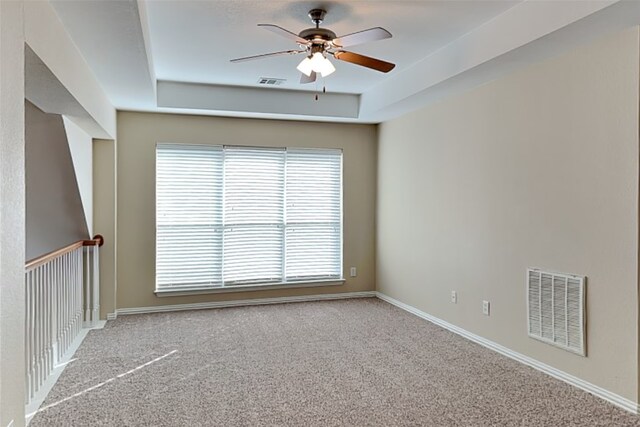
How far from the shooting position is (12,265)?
5.77ft

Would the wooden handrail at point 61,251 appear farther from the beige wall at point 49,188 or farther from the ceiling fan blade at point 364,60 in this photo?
the ceiling fan blade at point 364,60

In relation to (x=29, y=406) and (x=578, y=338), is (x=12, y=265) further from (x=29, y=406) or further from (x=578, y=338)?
(x=578, y=338)

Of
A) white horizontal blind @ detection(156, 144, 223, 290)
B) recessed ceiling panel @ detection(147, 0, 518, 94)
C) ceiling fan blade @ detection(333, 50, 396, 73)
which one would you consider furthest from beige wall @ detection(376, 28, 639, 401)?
white horizontal blind @ detection(156, 144, 223, 290)

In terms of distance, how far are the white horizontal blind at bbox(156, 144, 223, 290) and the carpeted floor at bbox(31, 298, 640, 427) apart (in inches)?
34.1

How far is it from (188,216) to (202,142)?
36.8 inches

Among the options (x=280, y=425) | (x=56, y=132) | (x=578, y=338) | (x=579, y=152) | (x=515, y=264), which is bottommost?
(x=280, y=425)

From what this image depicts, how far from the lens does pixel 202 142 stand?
556 cm

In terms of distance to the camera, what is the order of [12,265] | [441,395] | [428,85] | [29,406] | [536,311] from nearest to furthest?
[12,265] → [29,406] → [441,395] → [536,311] → [428,85]

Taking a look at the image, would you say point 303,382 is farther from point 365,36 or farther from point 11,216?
point 365,36

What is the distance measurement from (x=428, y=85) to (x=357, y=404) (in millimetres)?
2867

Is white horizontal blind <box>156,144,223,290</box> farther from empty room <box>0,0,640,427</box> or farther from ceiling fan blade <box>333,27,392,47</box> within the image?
ceiling fan blade <box>333,27,392,47</box>

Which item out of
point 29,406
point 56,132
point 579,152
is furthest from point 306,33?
point 29,406

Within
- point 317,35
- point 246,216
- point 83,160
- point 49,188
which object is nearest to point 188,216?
point 246,216

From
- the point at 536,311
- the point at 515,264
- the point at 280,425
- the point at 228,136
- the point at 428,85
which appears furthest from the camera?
the point at 228,136
